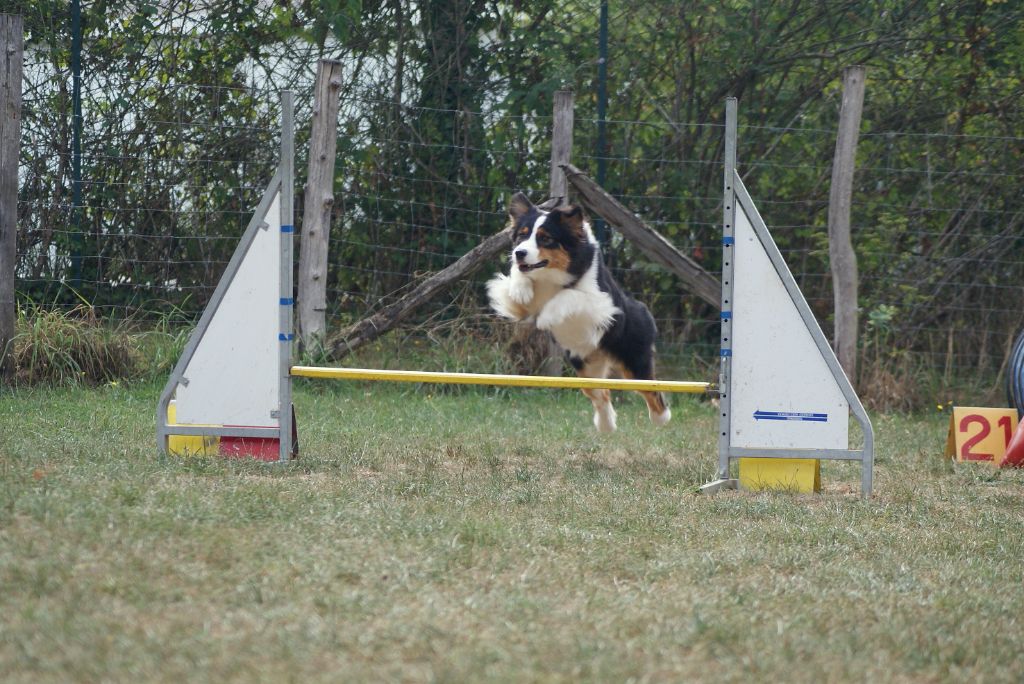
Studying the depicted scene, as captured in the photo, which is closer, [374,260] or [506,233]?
[506,233]

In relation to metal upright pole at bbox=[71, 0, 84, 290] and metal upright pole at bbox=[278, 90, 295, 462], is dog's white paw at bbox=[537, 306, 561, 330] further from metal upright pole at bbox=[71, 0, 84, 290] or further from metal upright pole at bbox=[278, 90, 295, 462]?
metal upright pole at bbox=[71, 0, 84, 290]

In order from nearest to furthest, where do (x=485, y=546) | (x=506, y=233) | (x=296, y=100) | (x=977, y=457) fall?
(x=485, y=546), (x=977, y=457), (x=506, y=233), (x=296, y=100)

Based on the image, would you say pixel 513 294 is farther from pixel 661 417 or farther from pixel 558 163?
pixel 558 163

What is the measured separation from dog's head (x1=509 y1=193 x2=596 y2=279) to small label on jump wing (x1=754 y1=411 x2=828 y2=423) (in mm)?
1466

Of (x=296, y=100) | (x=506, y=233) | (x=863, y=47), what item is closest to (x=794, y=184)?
(x=863, y=47)

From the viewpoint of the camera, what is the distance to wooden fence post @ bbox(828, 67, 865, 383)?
22.1 feet

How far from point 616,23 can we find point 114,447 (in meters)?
5.17

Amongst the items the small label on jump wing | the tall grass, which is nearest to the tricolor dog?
the small label on jump wing

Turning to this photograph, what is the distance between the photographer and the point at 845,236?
680 cm

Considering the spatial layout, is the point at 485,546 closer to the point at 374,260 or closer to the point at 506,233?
the point at 506,233

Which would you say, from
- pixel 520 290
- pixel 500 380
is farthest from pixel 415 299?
pixel 500 380

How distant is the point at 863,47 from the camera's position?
7.76m

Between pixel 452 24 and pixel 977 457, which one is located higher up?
pixel 452 24

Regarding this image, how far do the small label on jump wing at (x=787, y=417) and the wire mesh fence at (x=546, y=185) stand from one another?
132 inches
